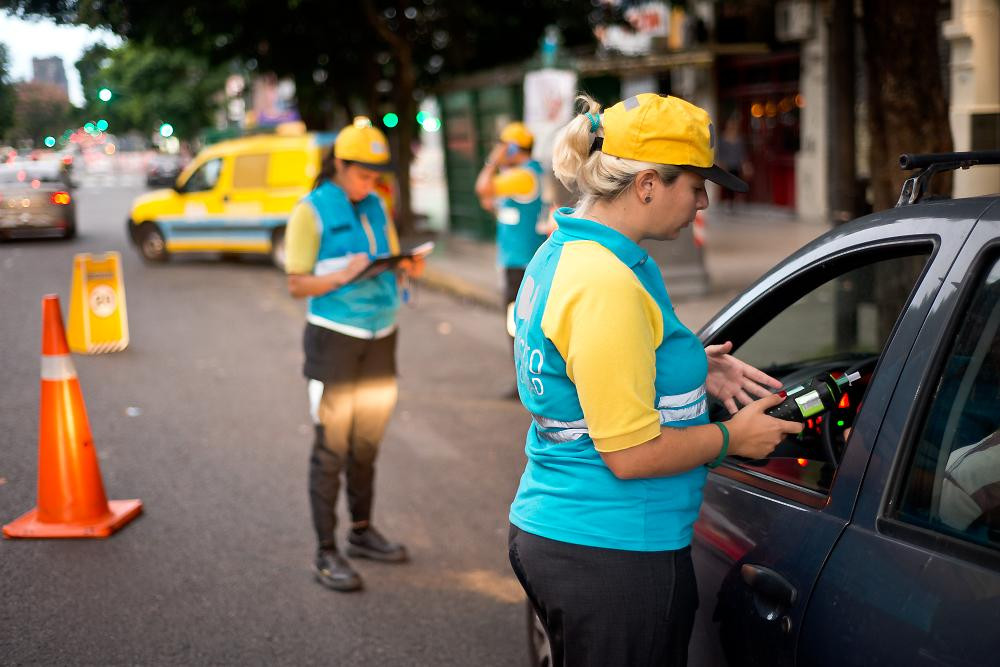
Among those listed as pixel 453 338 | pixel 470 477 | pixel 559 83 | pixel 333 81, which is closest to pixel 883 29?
pixel 470 477

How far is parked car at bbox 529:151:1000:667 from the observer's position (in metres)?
1.91

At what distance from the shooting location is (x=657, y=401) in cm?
218

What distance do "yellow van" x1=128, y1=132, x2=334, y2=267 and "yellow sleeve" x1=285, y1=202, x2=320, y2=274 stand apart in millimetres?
12186

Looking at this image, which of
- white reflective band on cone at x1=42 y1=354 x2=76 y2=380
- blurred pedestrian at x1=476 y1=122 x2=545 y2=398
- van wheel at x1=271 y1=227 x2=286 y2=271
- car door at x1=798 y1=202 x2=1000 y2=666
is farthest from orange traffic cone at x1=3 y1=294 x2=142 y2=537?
van wheel at x1=271 y1=227 x2=286 y2=271

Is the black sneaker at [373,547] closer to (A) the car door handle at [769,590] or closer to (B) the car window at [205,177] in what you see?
(A) the car door handle at [769,590]

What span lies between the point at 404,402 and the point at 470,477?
79.3 inches

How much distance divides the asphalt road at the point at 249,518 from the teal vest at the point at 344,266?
1.14 metres

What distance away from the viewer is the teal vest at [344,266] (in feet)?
15.6

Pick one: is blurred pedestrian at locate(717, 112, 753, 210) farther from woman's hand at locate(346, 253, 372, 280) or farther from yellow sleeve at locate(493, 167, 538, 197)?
woman's hand at locate(346, 253, 372, 280)

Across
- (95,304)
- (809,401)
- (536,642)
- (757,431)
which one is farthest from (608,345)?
(95,304)

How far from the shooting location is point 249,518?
5.72 meters

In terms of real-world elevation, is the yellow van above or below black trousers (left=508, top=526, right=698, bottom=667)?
above

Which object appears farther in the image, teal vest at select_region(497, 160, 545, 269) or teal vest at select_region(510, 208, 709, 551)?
teal vest at select_region(497, 160, 545, 269)

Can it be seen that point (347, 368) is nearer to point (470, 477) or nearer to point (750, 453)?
point (470, 477)
